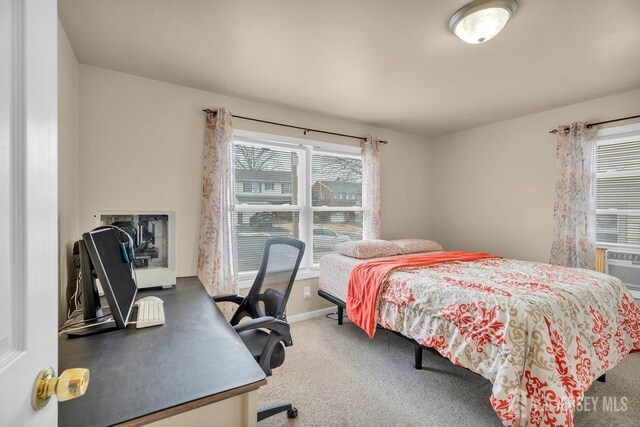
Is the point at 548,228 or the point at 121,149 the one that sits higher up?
the point at 121,149

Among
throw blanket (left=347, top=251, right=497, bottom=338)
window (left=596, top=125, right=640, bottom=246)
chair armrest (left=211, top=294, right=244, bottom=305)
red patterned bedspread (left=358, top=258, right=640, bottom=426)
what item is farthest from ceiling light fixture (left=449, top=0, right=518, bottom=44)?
chair armrest (left=211, top=294, right=244, bottom=305)

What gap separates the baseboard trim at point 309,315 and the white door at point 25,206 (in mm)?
2782

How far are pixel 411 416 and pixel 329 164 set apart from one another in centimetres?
270

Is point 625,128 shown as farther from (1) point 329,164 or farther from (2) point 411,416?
(2) point 411,416

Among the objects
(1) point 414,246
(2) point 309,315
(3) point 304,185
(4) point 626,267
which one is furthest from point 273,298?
(4) point 626,267

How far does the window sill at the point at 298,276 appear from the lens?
2950 mm

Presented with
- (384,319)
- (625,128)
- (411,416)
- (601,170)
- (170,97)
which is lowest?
(411,416)

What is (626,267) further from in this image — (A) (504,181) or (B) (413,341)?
(B) (413,341)

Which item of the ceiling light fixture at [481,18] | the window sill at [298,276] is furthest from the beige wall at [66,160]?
the ceiling light fixture at [481,18]

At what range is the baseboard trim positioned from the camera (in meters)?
3.23

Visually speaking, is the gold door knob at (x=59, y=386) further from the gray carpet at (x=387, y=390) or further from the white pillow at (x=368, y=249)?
the white pillow at (x=368, y=249)

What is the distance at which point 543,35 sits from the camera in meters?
1.85

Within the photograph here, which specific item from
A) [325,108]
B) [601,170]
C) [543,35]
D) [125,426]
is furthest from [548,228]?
[125,426]

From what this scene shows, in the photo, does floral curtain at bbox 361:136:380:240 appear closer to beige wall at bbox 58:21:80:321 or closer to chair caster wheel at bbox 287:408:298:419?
chair caster wheel at bbox 287:408:298:419
